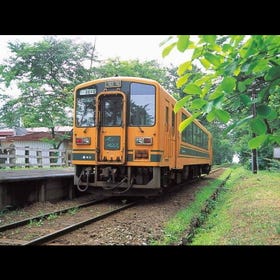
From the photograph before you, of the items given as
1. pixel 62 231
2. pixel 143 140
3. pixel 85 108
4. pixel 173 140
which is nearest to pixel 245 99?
pixel 62 231

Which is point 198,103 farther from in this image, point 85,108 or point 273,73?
point 85,108

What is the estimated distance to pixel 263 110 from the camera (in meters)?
2.08

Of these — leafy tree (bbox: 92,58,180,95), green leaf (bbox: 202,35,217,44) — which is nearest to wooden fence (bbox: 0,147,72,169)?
leafy tree (bbox: 92,58,180,95)

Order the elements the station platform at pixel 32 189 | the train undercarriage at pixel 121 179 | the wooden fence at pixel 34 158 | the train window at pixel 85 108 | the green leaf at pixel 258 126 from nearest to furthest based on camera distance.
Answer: the green leaf at pixel 258 126 → the station platform at pixel 32 189 → the train undercarriage at pixel 121 179 → the train window at pixel 85 108 → the wooden fence at pixel 34 158

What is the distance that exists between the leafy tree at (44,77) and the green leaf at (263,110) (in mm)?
19924

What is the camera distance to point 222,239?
5.04 meters

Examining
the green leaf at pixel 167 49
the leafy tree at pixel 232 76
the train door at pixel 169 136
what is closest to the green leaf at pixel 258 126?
the leafy tree at pixel 232 76

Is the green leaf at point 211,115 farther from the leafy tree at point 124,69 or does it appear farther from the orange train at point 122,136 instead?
the leafy tree at point 124,69

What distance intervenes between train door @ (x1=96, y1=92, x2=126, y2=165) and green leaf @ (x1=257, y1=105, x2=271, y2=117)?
6632 millimetres

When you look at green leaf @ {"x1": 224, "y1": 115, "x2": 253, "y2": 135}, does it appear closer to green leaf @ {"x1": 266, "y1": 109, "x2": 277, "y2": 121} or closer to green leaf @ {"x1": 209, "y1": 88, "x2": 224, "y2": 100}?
green leaf @ {"x1": 266, "y1": 109, "x2": 277, "y2": 121}

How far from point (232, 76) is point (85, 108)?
7525 millimetres

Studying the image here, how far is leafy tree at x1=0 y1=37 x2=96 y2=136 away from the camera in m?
21.5

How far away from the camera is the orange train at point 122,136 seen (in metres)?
8.60
